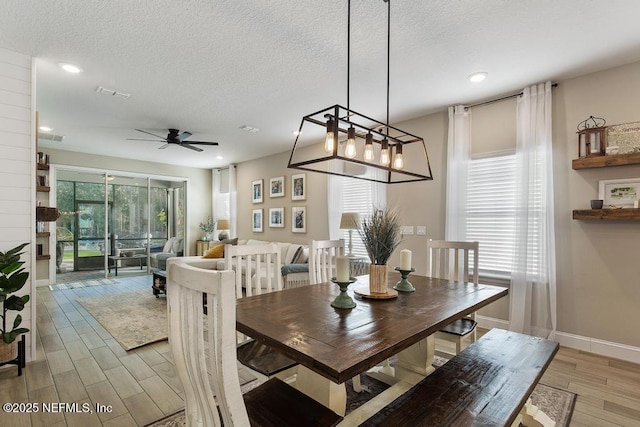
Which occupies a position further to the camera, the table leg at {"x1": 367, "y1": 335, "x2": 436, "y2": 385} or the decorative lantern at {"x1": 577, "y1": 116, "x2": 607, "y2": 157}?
the decorative lantern at {"x1": 577, "y1": 116, "x2": 607, "y2": 157}

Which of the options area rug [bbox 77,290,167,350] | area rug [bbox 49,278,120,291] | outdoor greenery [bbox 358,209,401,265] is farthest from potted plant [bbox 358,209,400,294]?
area rug [bbox 49,278,120,291]

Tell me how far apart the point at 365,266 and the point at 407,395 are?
3.05 meters

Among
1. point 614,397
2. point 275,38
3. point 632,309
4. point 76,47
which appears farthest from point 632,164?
point 76,47

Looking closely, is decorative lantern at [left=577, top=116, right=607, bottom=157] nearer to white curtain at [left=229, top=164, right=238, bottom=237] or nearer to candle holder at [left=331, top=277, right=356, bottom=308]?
candle holder at [left=331, top=277, right=356, bottom=308]

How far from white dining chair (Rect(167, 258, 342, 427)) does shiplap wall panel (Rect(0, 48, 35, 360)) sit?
8.81ft

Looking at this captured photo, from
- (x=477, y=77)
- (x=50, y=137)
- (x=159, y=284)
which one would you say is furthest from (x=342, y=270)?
(x=50, y=137)

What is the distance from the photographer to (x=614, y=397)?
227cm

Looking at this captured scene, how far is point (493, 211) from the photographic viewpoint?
145 inches

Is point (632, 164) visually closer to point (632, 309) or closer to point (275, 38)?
point (632, 309)

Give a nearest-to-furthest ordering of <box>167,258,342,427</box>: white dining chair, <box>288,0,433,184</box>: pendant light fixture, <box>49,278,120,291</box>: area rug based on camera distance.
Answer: <box>167,258,342,427</box>: white dining chair, <box>288,0,433,184</box>: pendant light fixture, <box>49,278,120,291</box>: area rug

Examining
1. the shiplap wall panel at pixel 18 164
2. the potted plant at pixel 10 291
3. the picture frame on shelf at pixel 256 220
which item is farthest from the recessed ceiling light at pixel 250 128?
the potted plant at pixel 10 291

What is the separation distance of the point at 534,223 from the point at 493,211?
46 centimetres

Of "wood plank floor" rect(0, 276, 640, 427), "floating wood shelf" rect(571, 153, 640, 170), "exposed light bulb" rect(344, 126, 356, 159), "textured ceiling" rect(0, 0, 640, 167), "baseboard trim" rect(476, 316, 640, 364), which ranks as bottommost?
"wood plank floor" rect(0, 276, 640, 427)

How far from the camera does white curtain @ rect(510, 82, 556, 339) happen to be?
3.20 meters
